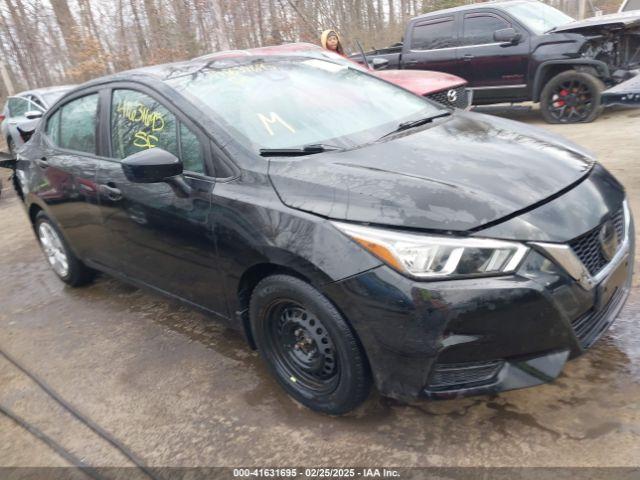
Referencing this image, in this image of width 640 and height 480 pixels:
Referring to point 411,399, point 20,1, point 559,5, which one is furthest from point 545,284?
point 559,5

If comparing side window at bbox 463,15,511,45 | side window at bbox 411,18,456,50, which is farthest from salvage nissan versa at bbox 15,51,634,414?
side window at bbox 411,18,456,50

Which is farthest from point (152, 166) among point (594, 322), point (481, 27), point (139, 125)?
point (481, 27)

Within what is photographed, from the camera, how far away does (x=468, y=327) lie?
2.04m

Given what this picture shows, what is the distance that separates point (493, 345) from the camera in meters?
2.07

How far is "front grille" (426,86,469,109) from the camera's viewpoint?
6305 mm

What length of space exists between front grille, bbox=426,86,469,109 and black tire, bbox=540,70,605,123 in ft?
5.92

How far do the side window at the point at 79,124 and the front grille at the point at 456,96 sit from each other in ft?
12.4

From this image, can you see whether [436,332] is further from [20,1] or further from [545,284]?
[20,1]

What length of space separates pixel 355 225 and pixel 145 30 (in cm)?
2217

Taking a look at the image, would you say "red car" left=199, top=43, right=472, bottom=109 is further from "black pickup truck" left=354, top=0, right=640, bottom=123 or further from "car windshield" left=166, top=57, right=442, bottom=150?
"car windshield" left=166, top=57, right=442, bottom=150

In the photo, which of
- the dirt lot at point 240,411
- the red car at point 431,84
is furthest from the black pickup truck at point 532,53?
the dirt lot at point 240,411

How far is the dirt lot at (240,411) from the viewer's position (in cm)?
229

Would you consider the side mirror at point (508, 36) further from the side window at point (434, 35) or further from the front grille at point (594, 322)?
the front grille at point (594, 322)

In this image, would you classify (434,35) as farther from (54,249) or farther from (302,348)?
(302,348)
